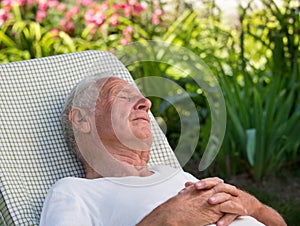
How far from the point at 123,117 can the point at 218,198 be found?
0.48 meters

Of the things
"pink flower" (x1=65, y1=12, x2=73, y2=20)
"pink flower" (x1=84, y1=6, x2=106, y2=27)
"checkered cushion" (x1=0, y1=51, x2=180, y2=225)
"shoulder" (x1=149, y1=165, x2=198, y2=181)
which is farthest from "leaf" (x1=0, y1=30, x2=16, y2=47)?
"shoulder" (x1=149, y1=165, x2=198, y2=181)

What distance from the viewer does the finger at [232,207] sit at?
2.49 meters

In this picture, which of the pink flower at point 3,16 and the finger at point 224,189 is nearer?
the finger at point 224,189

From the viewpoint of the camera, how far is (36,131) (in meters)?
2.89

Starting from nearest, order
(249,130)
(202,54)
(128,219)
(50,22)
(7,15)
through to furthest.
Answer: (128,219)
(249,130)
(202,54)
(7,15)
(50,22)

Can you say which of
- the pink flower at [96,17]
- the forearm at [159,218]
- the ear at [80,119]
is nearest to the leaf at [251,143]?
the pink flower at [96,17]

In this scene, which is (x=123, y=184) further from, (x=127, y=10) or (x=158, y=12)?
(x=158, y=12)

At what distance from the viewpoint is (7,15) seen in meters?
5.57

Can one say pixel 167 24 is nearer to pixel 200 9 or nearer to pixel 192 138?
pixel 200 9

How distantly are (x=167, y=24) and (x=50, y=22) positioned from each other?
98 cm

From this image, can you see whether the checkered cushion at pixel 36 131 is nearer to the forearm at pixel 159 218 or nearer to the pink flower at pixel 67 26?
the forearm at pixel 159 218

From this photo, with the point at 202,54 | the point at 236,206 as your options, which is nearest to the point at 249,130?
the point at 202,54

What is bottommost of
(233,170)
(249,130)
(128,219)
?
(233,170)

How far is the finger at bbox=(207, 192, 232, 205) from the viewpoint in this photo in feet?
8.09
